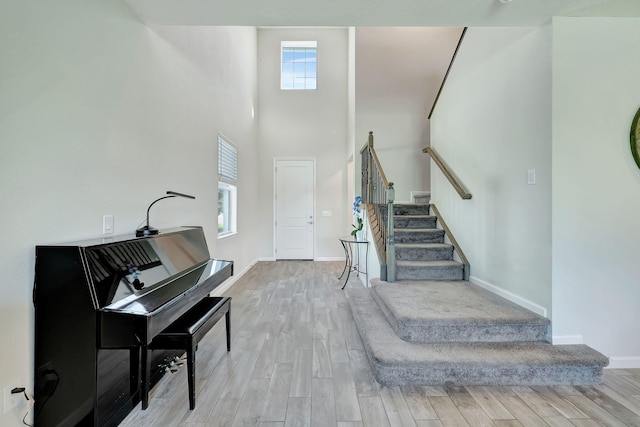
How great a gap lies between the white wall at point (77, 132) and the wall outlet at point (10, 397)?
1.0 inches

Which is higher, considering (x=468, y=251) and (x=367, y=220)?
(x=367, y=220)

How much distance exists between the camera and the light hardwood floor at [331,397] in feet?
5.26

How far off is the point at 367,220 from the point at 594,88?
2695mm

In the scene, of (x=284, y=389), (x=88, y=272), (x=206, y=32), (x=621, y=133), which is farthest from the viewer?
(x=206, y=32)

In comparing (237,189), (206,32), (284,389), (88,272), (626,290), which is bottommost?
(284,389)

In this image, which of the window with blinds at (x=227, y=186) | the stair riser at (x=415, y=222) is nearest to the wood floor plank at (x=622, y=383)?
the stair riser at (x=415, y=222)

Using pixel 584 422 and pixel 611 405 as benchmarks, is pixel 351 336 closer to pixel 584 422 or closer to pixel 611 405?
pixel 584 422

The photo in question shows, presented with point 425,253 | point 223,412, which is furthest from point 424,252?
point 223,412

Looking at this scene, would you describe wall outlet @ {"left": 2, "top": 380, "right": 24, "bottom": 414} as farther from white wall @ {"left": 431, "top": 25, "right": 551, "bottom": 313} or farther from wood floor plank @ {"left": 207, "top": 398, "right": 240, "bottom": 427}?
white wall @ {"left": 431, "top": 25, "right": 551, "bottom": 313}

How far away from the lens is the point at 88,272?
1.35 metres

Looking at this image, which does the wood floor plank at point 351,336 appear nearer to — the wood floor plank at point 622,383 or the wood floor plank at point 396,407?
the wood floor plank at point 396,407

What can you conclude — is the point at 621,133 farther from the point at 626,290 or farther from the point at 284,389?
the point at 284,389

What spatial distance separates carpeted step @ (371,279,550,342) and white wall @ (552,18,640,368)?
0.46 metres

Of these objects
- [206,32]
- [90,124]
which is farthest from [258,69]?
[90,124]
